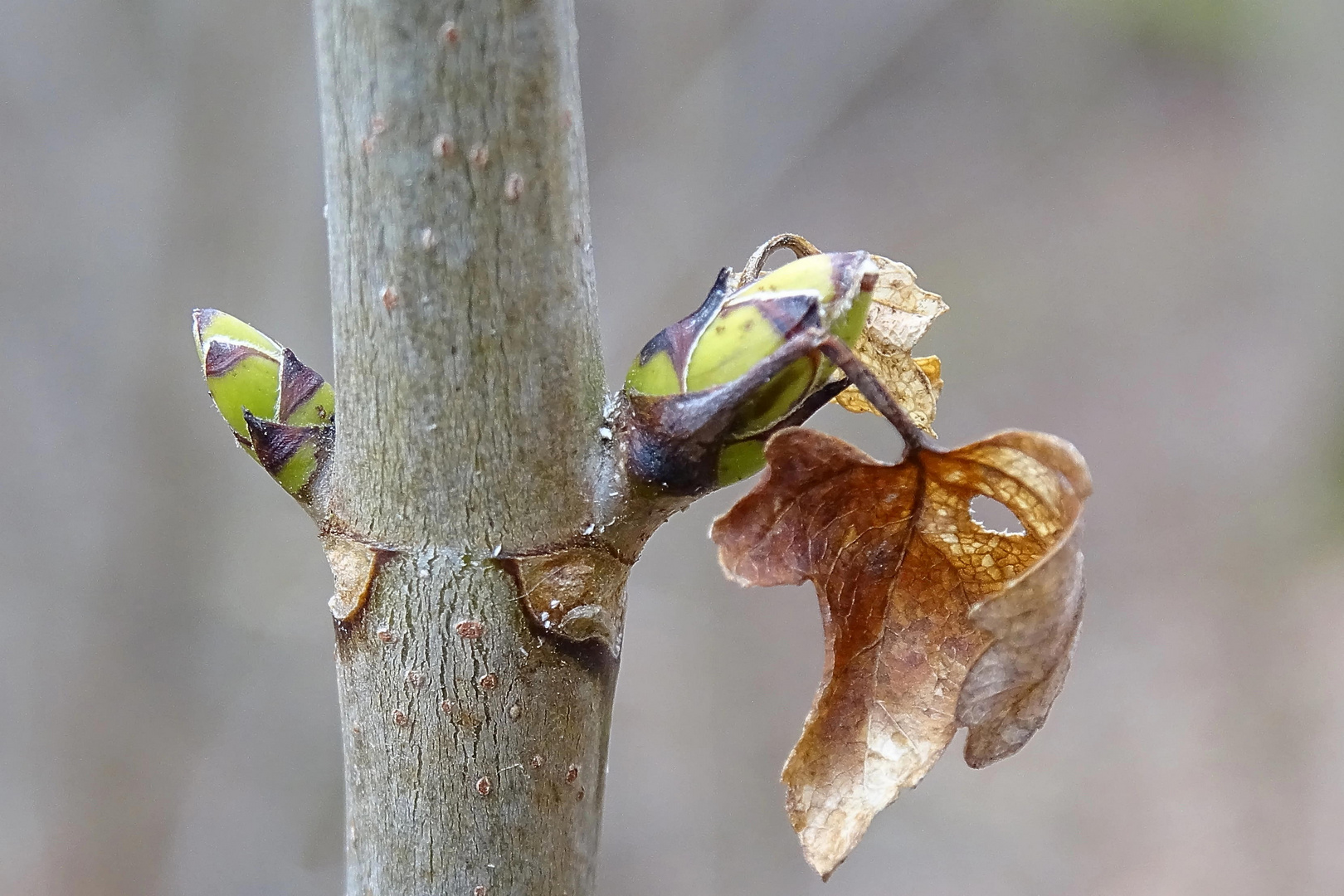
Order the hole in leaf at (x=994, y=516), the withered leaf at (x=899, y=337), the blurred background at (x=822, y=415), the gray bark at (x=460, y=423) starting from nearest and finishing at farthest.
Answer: the gray bark at (x=460, y=423), the withered leaf at (x=899, y=337), the blurred background at (x=822, y=415), the hole in leaf at (x=994, y=516)

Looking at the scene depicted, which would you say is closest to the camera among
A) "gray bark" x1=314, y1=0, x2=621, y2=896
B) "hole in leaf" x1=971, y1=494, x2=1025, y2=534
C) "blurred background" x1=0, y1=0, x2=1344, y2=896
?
"gray bark" x1=314, y1=0, x2=621, y2=896

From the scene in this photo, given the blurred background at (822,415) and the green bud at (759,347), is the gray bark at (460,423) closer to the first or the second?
the green bud at (759,347)

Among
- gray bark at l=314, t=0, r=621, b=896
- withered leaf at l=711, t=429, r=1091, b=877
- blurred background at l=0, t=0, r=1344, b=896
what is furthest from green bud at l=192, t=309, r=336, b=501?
blurred background at l=0, t=0, r=1344, b=896

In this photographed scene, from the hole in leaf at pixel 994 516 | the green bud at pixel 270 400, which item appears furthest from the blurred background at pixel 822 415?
the green bud at pixel 270 400

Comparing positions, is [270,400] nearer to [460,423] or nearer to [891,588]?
[460,423]

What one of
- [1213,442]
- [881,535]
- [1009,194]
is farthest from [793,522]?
[1213,442]

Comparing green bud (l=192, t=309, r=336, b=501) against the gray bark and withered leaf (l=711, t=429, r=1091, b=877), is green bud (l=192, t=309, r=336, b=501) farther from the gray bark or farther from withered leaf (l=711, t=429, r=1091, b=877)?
withered leaf (l=711, t=429, r=1091, b=877)

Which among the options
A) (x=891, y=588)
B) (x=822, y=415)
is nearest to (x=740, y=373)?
(x=891, y=588)

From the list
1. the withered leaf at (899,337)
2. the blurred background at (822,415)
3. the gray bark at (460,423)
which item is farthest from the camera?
the blurred background at (822,415)
